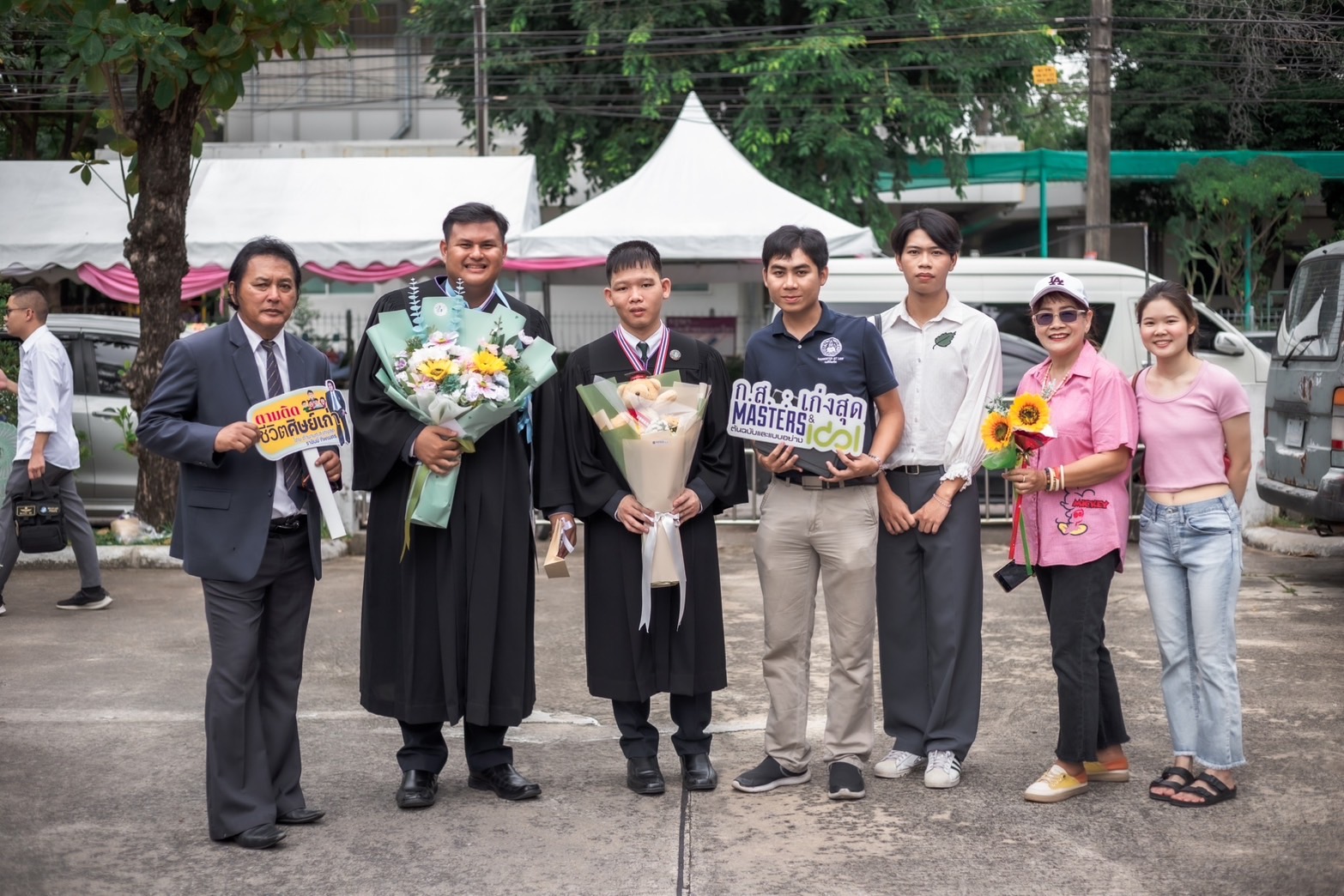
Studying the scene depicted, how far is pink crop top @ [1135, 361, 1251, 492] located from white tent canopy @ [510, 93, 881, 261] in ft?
26.5

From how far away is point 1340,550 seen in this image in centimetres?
1020

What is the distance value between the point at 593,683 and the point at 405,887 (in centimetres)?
110

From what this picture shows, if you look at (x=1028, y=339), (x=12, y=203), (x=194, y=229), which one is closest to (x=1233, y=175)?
(x=1028, y=339)

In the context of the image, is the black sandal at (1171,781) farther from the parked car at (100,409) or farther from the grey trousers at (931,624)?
the parked car at (100,409)

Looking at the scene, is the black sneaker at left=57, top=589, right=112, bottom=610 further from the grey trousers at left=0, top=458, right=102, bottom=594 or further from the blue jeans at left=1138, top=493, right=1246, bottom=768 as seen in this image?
the blue jeans at left=1138, top=493, right=1246, bottom=768

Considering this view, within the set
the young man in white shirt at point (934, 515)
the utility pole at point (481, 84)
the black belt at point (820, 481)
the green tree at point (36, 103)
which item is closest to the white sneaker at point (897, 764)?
the young man in white shirt at point (934, 515)

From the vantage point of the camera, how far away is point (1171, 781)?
16.3ft

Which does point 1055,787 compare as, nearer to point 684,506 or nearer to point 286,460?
point 684,506

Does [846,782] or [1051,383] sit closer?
[846,782]

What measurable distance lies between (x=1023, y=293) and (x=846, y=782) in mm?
8257

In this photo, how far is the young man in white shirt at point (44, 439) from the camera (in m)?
8.36

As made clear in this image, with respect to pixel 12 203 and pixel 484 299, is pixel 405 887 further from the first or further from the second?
pixel 12 203

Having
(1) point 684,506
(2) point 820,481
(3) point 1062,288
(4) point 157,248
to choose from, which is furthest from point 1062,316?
(4) point 157,248

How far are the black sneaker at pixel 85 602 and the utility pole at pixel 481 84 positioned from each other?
43.5 feet
